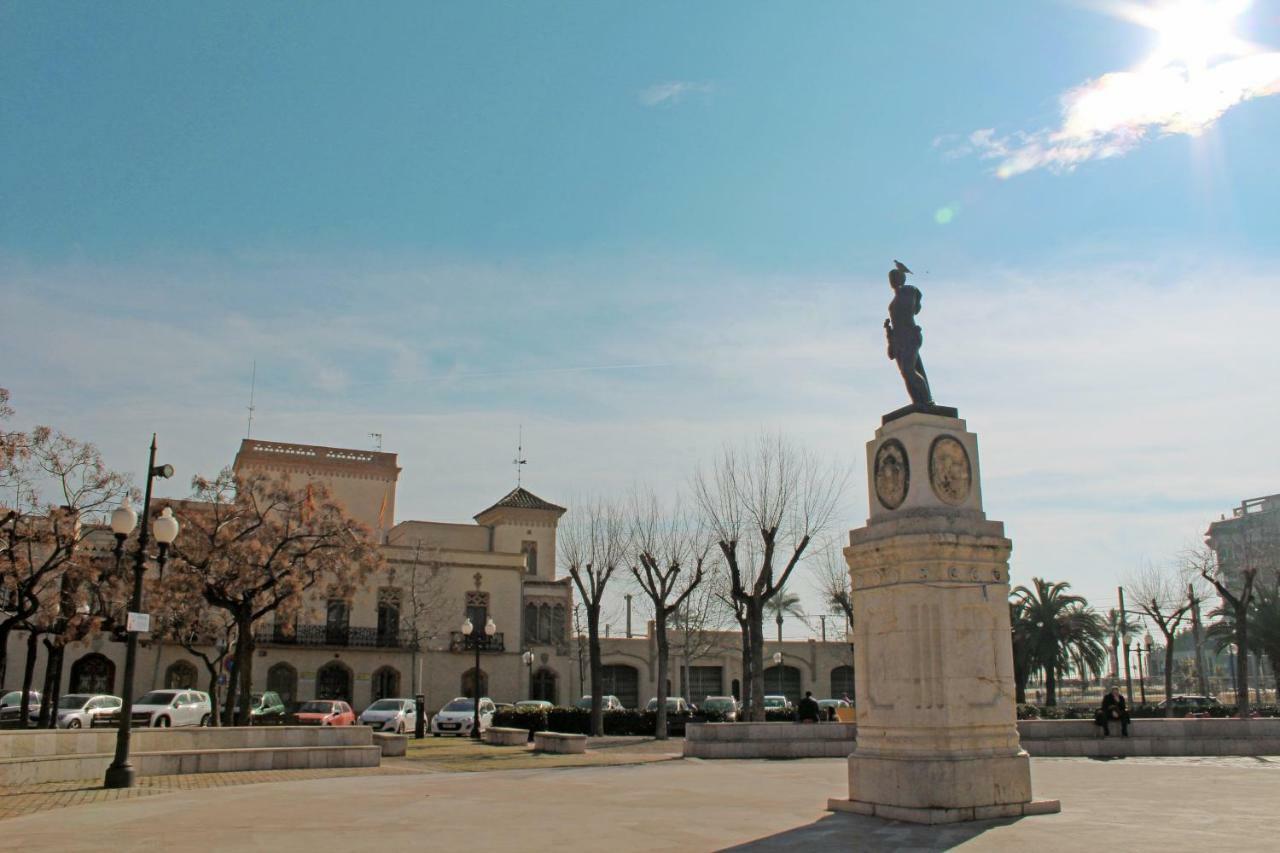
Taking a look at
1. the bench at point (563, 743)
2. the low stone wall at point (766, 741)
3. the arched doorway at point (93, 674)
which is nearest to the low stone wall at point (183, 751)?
the bench at point (563, 743)

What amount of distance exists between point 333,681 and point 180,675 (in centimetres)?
666

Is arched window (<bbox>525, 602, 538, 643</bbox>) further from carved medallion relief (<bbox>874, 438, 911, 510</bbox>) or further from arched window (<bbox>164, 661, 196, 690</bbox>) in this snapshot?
carved medallion relief (<bbox>874, 438, 911, 510</bbox>)

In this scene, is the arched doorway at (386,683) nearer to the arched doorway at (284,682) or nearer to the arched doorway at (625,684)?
the arched doorway at (284,682)

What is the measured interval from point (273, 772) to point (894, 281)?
13874 mm

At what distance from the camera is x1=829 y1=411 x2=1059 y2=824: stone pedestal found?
437 inches

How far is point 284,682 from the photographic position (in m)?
47.6

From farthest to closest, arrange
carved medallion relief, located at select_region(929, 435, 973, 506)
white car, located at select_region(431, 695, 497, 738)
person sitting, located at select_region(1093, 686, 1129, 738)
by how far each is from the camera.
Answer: white car, located at select_region(431, 695, 497, 738) < person sitting, located at select_region(1093, 686, 1129, 738) < carved medallion relief, located at select_region(929, 435, 973, 506)

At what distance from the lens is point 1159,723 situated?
2506 centimetres

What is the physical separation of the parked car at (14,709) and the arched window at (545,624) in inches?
902

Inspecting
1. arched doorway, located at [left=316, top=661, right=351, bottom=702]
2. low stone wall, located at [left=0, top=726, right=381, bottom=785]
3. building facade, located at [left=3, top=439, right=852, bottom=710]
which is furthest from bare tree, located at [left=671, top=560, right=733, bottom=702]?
low stone wall, located at [left=0, top=726, right=381, bottom=785]

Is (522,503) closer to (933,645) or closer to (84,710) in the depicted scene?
(84,710)

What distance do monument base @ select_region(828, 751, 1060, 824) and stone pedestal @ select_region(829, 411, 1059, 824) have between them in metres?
0.01

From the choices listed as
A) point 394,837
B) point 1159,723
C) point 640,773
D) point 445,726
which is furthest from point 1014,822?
point 445,726

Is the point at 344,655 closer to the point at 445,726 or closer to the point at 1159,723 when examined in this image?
the point at 445,726
